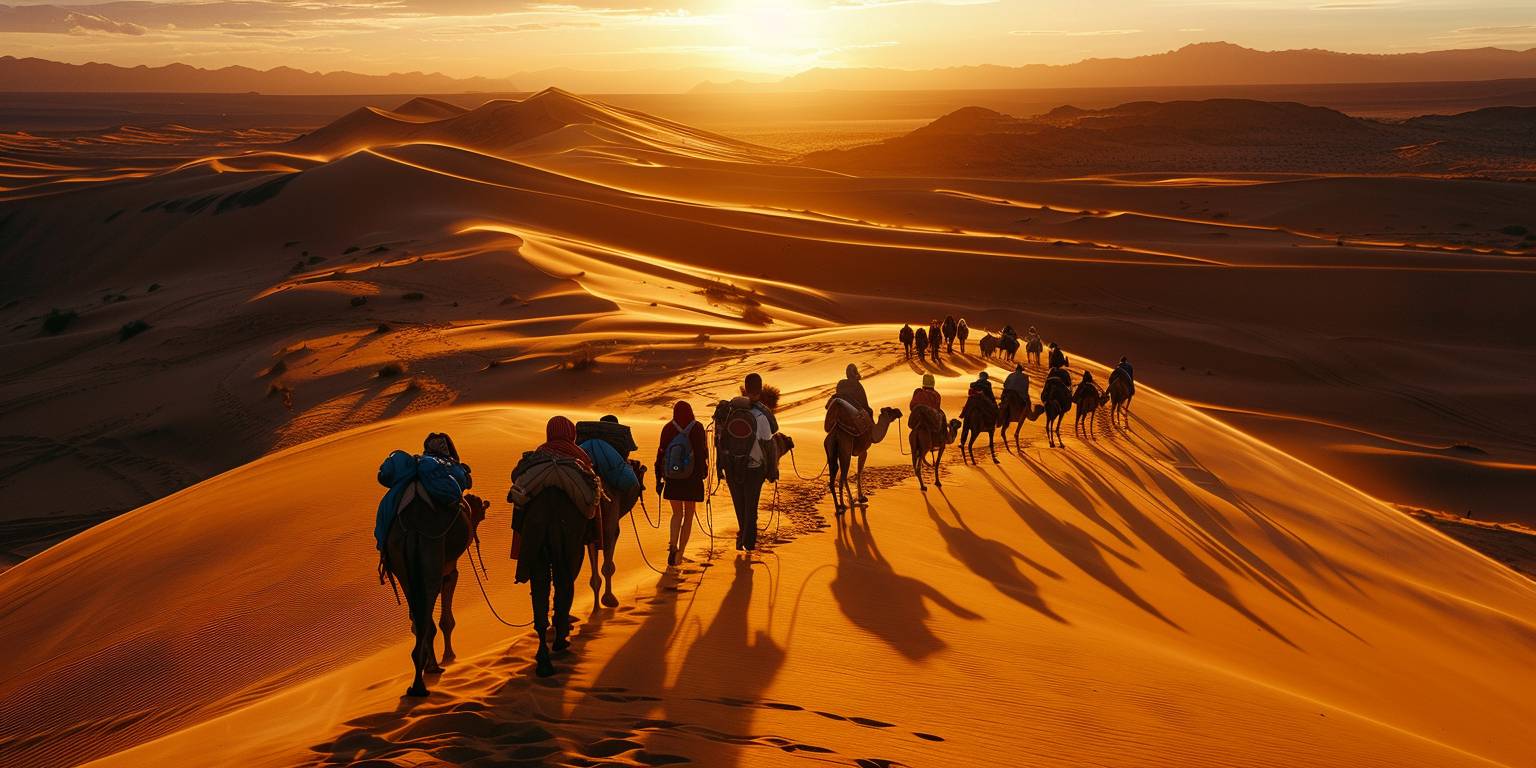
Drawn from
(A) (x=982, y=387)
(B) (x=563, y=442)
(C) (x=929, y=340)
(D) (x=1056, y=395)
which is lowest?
(C) (x=929, y=340)

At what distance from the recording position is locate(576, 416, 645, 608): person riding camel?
774 centimetres

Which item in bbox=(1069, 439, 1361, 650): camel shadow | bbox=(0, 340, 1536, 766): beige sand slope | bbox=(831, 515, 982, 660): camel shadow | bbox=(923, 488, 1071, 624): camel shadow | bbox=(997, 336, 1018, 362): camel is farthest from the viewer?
bbox=(997, 336, 1018, 362): camel

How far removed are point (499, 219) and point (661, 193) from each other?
Answer: 79.9 ft

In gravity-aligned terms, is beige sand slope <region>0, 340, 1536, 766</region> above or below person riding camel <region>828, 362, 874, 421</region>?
below

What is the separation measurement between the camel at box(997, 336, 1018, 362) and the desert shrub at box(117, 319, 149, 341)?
24.0 m

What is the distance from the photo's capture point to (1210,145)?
11062 cm

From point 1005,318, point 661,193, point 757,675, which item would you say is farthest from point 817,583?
point 661,193

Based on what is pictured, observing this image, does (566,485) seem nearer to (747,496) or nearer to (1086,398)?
(747,496)

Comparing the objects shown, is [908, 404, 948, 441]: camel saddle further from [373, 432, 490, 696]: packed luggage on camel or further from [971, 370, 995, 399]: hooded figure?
[373, 432, 490, 696]: packed luggage on camel

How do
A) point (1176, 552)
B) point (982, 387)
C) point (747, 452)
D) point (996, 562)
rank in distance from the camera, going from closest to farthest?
1. point (747, 452)
2. point (996, 562)
3. point (1176, 552)
4. point (982, 387)

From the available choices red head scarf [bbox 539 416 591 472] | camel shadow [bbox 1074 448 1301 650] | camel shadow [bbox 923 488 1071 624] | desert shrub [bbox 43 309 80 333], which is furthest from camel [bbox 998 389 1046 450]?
desert shrub [bbox 43 309 80 333]

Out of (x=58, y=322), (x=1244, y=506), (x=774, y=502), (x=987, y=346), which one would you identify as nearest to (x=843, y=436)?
(x=774, y=502)

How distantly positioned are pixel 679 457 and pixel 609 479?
3.49 feet

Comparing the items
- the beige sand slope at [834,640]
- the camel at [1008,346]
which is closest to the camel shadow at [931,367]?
the camel at [1008,346]
